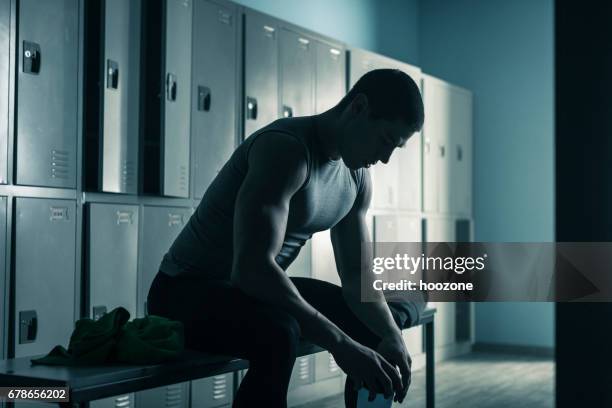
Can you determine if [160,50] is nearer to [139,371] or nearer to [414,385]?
[139,371]

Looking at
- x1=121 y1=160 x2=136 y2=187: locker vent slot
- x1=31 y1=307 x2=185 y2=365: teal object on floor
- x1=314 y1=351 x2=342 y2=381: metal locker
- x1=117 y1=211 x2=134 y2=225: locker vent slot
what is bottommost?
x1=314 y1=351 x2=342 y2=381: metal locker

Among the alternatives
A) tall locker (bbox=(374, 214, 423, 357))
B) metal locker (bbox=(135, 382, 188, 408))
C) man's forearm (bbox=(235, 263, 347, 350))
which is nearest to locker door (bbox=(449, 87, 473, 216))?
tall locker (bbox=(374, 214, 423, 357))

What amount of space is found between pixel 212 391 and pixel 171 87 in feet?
3.72

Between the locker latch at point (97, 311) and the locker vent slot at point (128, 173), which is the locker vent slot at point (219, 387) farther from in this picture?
the locker vent slot at point (128, 173)

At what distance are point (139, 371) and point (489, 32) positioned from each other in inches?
171

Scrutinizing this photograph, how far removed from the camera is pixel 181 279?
172cm

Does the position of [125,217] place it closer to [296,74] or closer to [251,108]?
[251,108]

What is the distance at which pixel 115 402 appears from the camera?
2713 mm

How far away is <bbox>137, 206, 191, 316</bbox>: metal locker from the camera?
283cm

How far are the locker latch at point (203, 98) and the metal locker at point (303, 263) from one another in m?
0.77

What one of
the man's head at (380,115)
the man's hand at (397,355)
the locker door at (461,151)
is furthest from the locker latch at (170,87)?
the locker door at (461,151)

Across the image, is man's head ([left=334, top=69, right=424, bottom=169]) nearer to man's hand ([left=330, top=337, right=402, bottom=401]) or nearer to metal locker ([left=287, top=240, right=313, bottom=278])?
man's hand ([left=330, top=337, right=402, bottom=401])

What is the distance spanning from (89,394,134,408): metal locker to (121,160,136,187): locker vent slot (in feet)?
2.32

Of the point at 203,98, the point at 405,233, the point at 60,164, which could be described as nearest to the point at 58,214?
the point at 60,164
